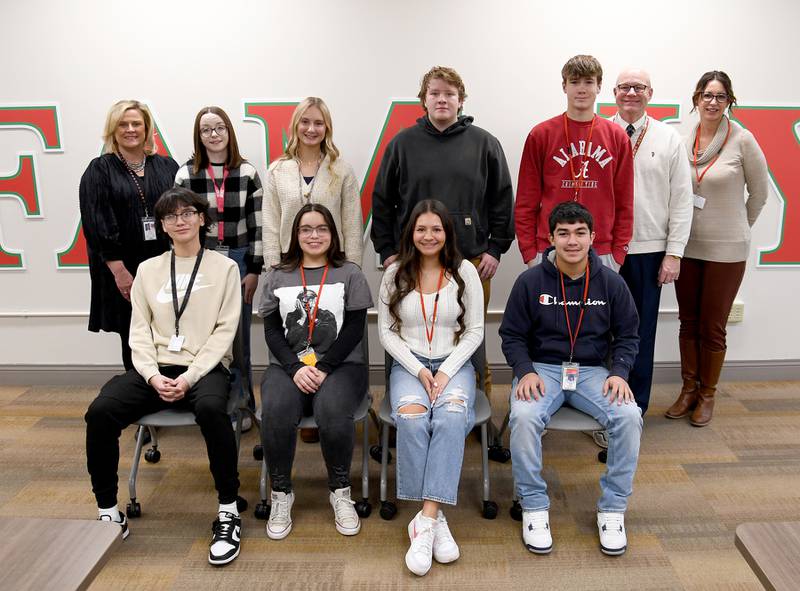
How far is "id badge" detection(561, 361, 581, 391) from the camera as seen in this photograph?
7.91 feet

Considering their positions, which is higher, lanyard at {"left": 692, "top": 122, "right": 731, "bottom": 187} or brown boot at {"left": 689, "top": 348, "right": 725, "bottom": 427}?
lanyard at {"left": 692, "top": 122, "right": 731, "bottom": 187}

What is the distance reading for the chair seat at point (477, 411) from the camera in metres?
2.40

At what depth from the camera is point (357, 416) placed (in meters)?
2.42

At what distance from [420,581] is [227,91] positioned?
105 inches

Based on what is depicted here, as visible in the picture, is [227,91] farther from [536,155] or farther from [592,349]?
[592,349]

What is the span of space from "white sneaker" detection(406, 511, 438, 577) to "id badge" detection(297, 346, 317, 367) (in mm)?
721

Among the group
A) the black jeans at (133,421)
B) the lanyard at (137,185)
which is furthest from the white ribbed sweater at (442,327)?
the lanyard at (137,185)

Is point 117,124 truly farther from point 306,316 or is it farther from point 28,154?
point 306,316

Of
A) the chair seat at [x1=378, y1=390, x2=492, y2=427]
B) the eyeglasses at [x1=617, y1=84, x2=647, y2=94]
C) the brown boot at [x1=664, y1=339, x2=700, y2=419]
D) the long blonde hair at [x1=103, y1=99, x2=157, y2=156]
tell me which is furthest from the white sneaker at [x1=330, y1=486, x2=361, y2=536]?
the eyeglasses at [x1=617, y1=84, x2=647, y2=94]

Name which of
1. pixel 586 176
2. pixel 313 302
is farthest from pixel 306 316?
pixel 586 176

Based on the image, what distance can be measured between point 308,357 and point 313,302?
0.22 metres

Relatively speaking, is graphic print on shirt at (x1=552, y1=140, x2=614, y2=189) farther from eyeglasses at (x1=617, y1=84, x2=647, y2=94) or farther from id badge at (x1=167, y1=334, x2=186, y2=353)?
id badge at (x1=167, y1=334, x2=186, y2=353)

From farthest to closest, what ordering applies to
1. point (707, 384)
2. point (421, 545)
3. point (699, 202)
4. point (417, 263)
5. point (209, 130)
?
point (707, 384) < point (699, 202) < point (209, 130) < point (417, 263) < point (421, 545)

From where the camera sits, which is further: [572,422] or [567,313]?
[567,313]
